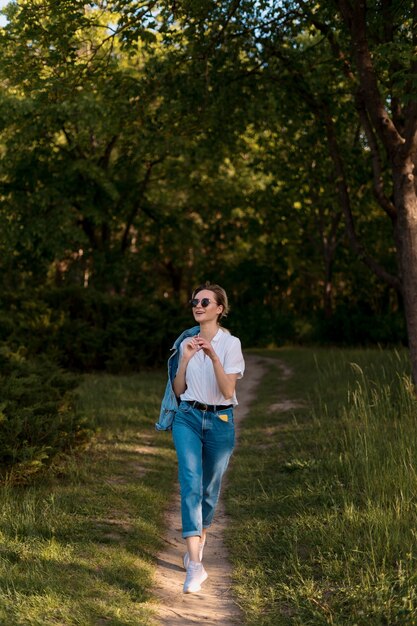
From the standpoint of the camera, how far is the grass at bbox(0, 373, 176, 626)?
15.9 ft

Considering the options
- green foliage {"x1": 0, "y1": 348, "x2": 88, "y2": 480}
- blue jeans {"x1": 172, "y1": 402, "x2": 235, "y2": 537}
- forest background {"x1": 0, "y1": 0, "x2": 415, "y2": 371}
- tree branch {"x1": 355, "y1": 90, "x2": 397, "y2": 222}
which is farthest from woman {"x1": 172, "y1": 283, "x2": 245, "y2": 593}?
tree branch {"x1": 355, "y1": 90, "x2": 397, "y2": 222}

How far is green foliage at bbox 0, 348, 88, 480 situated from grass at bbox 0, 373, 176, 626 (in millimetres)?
273

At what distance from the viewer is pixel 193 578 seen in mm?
5332

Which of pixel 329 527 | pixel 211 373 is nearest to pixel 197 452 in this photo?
pixel 211 373

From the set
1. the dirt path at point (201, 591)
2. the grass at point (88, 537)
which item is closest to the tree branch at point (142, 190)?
the grass at point (88, 537)

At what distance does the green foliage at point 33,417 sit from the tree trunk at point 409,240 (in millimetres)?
4171

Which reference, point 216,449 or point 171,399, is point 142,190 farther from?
point 216,449

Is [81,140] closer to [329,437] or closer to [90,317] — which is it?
[90,317]

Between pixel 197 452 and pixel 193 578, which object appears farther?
pixel 197 452

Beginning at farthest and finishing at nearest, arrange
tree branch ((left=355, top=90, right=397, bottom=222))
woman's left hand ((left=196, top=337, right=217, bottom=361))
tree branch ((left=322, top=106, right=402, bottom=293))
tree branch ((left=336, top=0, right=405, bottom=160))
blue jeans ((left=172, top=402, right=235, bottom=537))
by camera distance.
Answer: tree branch ((left=322, top=106, right=402, bottom=293))
tree branch ((left=355, top=90, right=397, bottom=222))
tree branch ((left=336, top=0, right=405, bottom=160))
blue jeans ((left=172, top=402, right=235, bottom=537))
woman's left hand ((left=196, top=337, right=217, bottom=361))

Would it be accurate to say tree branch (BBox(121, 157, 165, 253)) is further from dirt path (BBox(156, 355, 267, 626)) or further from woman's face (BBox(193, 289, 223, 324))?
woman's face (BBox(193, 289, 223, 324))

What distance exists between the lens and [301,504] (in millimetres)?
6980

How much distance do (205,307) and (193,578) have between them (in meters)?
1.87

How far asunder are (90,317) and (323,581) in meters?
15.6
